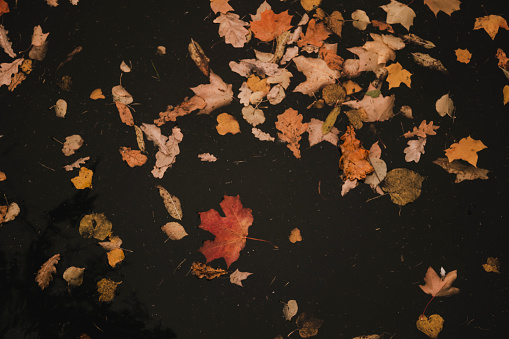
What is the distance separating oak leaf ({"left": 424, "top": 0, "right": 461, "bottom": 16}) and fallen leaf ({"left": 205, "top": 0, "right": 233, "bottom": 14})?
696mm

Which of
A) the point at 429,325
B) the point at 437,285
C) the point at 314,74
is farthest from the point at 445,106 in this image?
the point at 429,325

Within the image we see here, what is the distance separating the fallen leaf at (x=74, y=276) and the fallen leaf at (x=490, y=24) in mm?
1597

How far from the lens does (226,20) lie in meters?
1.18

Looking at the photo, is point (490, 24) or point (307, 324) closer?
point (307, 324)

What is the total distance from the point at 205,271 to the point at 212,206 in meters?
0.21

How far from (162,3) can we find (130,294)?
0.98m

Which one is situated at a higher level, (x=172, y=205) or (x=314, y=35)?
(x=314, y=35)

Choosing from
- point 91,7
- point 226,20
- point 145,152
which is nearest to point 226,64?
point 226,20

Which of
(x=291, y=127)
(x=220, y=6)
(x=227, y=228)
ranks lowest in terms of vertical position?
(x=227, y=228)

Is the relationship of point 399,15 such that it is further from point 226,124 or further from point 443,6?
point 226,124

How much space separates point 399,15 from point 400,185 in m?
0.59

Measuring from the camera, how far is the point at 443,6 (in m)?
1.21

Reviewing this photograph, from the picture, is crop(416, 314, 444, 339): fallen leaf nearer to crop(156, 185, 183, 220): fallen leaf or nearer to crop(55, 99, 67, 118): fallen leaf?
crop(156, 185, 183, 220): fallen leaf

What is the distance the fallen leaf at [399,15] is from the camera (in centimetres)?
120
